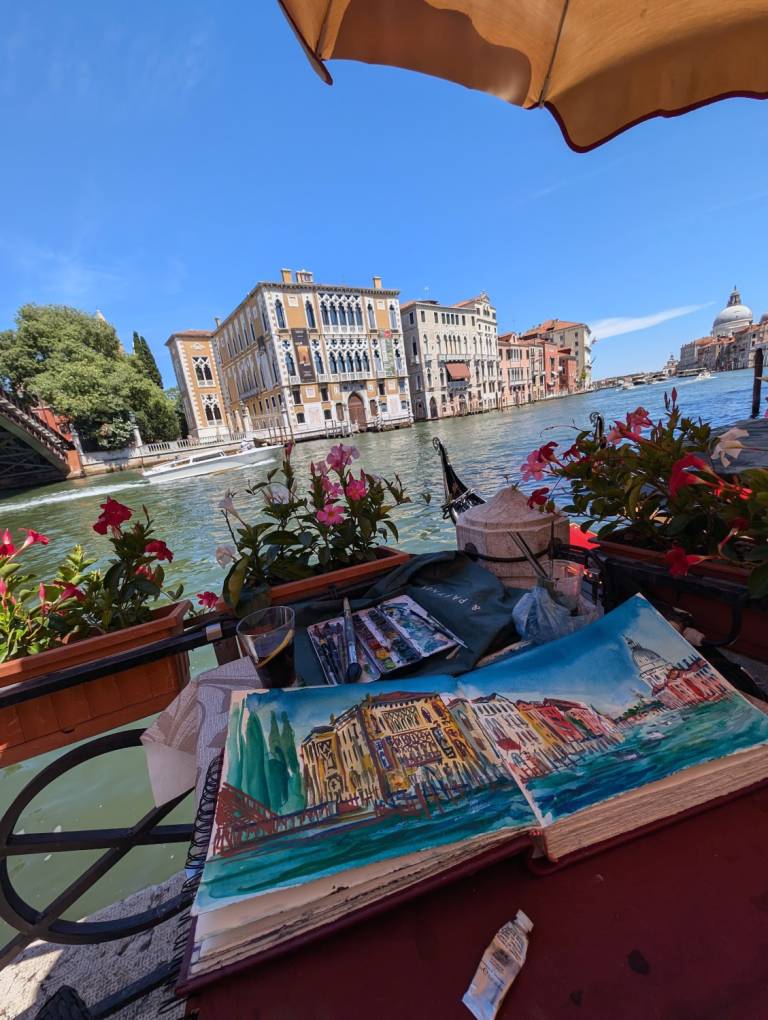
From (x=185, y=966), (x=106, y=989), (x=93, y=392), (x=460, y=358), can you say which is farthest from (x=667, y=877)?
(x=460, y=358)

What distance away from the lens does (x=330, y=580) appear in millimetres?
1097

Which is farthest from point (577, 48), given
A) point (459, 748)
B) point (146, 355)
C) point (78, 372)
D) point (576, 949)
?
point (146, 355)

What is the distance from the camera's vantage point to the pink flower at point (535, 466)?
1.03 meters

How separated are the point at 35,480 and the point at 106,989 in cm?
2347

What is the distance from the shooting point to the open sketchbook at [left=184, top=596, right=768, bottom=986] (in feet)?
1.15

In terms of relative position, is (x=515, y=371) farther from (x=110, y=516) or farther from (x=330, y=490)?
(x=110, y=516)

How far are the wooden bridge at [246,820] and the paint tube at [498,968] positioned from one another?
16 centimetres

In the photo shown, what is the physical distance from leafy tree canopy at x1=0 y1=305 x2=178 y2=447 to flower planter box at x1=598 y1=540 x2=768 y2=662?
21771 millimetres

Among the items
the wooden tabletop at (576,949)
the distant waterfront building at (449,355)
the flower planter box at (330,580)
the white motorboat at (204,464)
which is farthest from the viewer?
the distant waterfront building at (449,355)

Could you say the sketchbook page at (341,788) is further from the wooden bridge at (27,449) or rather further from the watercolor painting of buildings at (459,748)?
the wooden bridge at (27,449)

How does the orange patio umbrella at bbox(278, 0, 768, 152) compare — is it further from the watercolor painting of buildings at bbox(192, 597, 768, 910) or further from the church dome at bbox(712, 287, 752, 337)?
the church dome at bbox(712, 287, 752, 337)

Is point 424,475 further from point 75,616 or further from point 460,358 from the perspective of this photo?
point 460,358

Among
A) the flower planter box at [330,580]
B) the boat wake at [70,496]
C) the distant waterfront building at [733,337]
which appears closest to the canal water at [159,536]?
the boat wake at [70,496]

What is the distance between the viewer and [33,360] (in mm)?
18266
